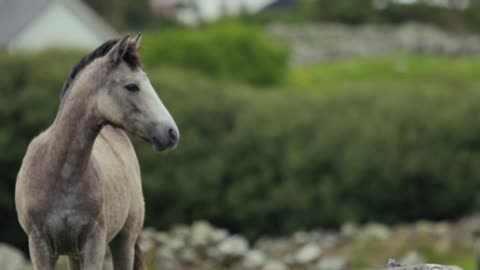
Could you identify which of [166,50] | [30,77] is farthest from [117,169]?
[166,50]

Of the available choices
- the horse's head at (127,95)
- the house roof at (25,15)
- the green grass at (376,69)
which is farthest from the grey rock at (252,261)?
the house roof at (25,15)

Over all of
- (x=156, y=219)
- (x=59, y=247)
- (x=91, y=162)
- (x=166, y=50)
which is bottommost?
(x=156, y=219)

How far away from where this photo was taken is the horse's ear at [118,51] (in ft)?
20.3

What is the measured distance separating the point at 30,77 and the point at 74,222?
22.1 metres

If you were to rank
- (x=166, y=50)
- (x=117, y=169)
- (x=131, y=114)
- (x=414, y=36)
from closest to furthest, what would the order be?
(x=131, y=114) < (x=117, y=169) < (x=166, y=50) < (x=414, y=36)

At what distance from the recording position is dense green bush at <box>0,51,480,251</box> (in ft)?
93.5

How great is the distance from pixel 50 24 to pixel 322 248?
71.7 ft

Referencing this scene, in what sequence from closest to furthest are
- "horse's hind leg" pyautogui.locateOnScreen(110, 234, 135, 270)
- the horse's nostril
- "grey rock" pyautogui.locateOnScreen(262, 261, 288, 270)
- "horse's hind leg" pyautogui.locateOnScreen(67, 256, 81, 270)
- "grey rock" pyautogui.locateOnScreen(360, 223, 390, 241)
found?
1. the horse's nostril
2. "horse's hind leg" pyautogui.locateOnScreen(67, 256, 81, 270)
3. "horse's hind leg" pyautogui.locateOnScreen(110, 234, 135, 270)
4. "grey rock" pyautogui.locateOnScreen(262, 261, 288, 270)
5. "grey rock" pyautogui.locateOnScreen(360, 223, 390, 241)

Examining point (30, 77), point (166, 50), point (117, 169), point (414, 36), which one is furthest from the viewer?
point (414, 36)

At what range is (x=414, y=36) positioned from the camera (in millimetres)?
66625

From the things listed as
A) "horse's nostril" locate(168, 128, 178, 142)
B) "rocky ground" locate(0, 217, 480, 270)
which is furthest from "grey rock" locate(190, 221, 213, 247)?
"horse's nostril" locate(168, 128, 178, 142)

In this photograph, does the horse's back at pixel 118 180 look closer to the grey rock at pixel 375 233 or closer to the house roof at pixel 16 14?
the grey rock at pixel 375 233

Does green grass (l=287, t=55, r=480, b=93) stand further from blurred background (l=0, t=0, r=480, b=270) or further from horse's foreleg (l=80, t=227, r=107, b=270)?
horse's foreleg (l=80, t=227, r=107, b=270)

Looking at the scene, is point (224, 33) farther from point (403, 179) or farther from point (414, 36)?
point (414, 36)
